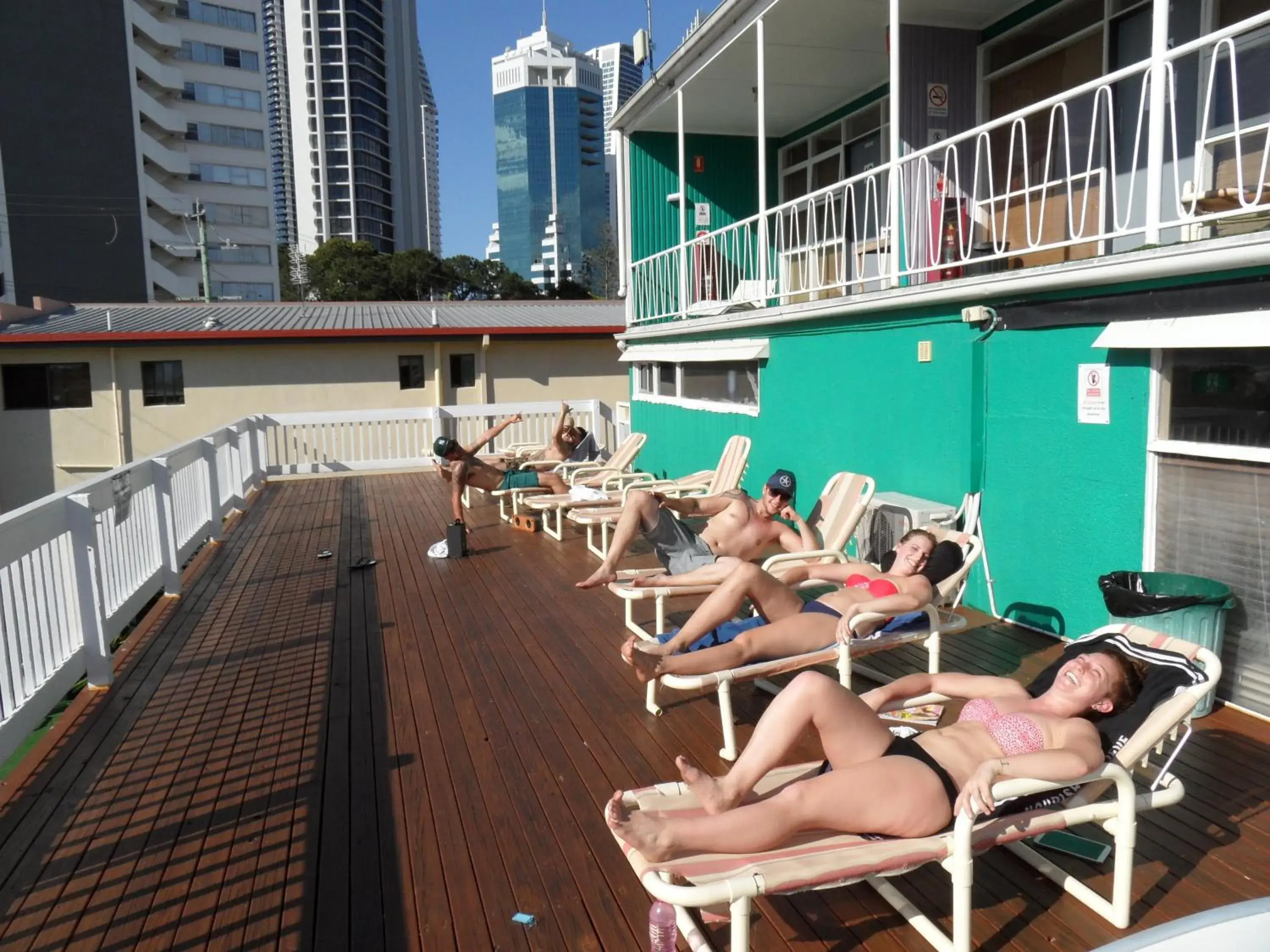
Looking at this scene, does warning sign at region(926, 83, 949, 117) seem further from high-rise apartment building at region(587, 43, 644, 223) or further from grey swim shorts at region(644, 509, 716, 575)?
high-rise apartment building at region(587, 43, 644, 223)

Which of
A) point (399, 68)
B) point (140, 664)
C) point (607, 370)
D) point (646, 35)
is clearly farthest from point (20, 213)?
point (399, 68)

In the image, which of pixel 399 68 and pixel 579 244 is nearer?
pixel 399 68

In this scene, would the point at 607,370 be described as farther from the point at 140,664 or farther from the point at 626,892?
the point at 626,892

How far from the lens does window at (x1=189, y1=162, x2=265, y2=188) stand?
212 ft

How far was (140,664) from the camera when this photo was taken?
497cm

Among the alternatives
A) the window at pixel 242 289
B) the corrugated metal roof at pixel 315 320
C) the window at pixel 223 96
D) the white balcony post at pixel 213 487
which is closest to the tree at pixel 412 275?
the window at pixel 242 289

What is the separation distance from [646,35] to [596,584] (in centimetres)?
766

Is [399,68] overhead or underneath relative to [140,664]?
overhead

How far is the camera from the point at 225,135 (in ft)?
214

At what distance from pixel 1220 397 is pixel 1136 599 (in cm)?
102

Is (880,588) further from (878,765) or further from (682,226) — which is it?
(682,226)

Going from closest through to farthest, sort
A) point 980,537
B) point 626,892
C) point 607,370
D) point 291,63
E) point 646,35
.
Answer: point 626,892, point 980,537, point 646,35, point 607,370, point 291,63

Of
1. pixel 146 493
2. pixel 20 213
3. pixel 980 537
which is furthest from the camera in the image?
pixel 20 213

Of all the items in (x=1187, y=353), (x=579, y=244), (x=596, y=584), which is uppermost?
(x=579, y=244)
